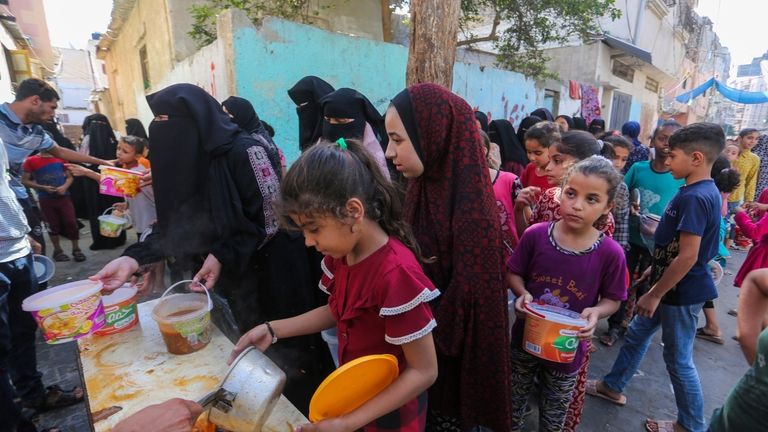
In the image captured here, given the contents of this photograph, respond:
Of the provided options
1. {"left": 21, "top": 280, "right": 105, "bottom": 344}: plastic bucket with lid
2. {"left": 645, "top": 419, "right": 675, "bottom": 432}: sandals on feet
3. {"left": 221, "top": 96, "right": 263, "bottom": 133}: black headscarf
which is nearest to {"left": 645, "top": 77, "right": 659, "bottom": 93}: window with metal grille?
{"left": 645, "top": 419, "right": 675, "bottom": 432}: sandals on feet

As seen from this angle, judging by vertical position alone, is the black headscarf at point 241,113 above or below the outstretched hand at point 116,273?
above

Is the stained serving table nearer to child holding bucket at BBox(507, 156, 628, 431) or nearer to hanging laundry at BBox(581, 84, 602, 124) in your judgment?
child holding bucket at BBox(507, 156, 628, 431)

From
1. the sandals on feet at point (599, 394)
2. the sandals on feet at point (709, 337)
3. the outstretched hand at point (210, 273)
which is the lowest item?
the sandals on feet at point (709, 337)

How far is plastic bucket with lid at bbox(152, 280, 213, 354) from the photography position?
56.6 inches

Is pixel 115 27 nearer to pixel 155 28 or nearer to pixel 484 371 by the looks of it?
pixel 155 28

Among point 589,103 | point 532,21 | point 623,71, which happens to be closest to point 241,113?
point 532,21

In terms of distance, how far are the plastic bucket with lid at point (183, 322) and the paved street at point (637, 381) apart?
1.73 m

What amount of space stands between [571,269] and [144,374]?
187cm

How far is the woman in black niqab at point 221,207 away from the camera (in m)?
2.01

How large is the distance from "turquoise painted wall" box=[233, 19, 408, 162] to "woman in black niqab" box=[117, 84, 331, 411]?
9.24 feet

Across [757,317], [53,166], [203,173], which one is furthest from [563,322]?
[53,166]

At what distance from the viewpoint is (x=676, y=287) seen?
2223mm

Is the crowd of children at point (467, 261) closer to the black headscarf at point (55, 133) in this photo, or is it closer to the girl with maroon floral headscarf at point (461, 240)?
the girl with maroon floral headscarf at point (461, 240)

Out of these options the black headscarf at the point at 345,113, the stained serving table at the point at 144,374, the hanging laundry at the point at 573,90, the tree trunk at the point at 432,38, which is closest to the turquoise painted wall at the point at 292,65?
the tree trunk at the point at 432,38
